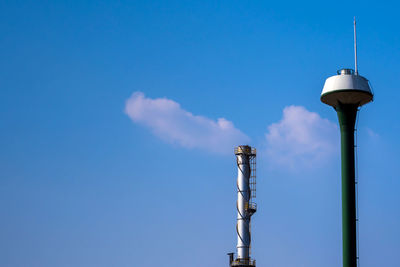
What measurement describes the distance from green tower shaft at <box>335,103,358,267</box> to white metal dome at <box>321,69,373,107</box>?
2.42ft

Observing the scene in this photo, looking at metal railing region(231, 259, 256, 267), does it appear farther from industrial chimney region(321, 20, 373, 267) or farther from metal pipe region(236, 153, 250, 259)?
industrial chimney region(321, 20, 373, 267)

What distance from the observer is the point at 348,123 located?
2694 inches

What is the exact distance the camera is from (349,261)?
65.3 m

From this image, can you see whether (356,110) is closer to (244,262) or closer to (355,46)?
(355,46)

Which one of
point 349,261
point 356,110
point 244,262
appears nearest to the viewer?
point 349,261

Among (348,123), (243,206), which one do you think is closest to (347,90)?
(348,123)

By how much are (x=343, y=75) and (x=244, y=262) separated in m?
38.2

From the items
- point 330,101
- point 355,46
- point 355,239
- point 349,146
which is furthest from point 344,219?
point 355,46

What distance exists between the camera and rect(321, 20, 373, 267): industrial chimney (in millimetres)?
65875

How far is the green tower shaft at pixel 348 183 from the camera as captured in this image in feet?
216

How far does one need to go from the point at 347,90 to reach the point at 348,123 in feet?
11.3

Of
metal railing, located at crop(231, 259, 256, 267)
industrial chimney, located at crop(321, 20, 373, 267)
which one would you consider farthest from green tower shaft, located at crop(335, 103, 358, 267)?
metal railing, located at crop(231, 259, 256, 267)

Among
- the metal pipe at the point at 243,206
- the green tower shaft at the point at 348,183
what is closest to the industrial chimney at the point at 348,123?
the green tower shaft at the point at 348,183

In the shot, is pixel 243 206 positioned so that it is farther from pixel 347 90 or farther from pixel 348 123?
pixel 347 90
